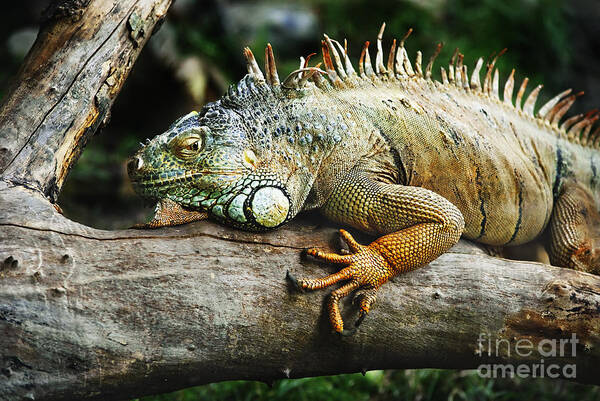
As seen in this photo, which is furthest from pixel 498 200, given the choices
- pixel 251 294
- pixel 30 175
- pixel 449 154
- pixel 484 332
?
pixel 30 175

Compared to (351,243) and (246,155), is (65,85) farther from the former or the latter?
(351,243)

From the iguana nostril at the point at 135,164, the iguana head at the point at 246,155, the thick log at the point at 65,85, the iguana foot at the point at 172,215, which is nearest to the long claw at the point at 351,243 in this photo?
the iguana head at the point at 246,155

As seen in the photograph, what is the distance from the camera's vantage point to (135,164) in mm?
3301

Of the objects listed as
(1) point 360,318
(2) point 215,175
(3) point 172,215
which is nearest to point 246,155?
(2) point 215,175

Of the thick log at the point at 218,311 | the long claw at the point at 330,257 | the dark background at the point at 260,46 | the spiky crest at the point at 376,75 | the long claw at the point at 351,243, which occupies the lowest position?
the thick log at the point at 218,311

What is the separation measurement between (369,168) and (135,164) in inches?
57.6

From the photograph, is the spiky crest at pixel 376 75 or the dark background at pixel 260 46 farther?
the dark background at pixel 260 46

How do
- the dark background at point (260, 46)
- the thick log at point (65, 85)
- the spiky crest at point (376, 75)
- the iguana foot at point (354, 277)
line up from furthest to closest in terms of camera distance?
the dark background at point (260, 46)
the spiky crest at point (376, 75)
the thick log at point (65, 85)
the iguana foot at point (354, 277)

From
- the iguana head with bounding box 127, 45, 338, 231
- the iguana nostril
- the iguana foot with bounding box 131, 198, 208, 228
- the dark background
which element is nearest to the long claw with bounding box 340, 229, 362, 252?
the iguana head with bounding box 127, 45, 338, 231

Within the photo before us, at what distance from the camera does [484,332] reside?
10.9 ft

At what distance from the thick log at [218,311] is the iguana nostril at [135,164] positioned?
41cm

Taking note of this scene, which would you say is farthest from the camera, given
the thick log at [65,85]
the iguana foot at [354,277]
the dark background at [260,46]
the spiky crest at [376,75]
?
the dark background at [260,46]

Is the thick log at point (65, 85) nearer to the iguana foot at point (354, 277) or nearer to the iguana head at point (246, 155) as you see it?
the iguana head at point (246, 155)

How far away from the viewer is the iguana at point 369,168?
3.25 metres
